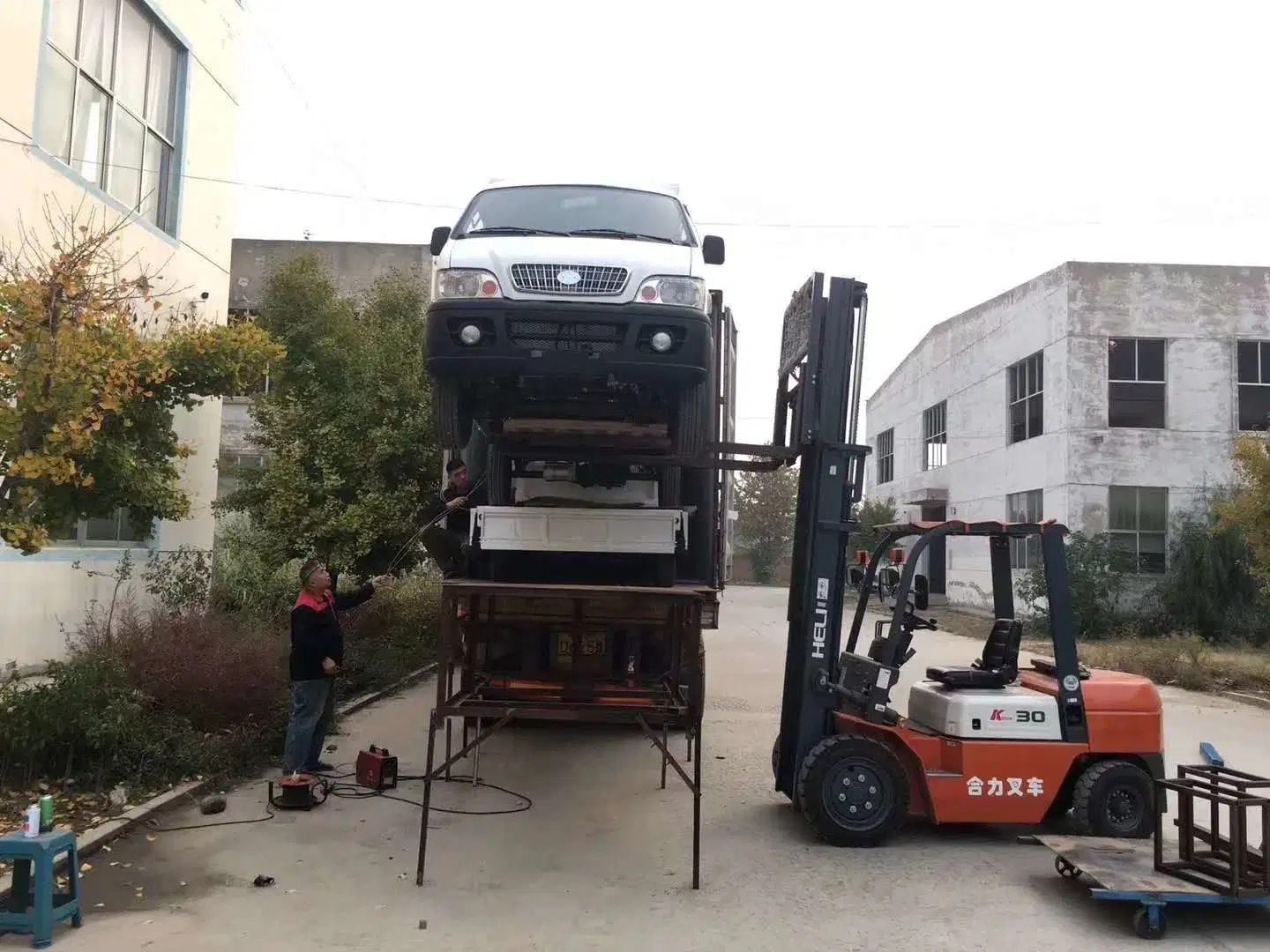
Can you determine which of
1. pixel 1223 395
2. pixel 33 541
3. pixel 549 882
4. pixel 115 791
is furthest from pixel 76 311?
pixel 1223 395

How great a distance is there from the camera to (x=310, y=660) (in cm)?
775

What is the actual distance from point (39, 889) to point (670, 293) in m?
4.56

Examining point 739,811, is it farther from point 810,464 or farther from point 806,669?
point 810,464

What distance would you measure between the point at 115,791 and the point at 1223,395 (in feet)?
79.6

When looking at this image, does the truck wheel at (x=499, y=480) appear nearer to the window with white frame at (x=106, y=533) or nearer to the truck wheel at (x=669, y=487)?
the truck wheel at (x=669, y=487)

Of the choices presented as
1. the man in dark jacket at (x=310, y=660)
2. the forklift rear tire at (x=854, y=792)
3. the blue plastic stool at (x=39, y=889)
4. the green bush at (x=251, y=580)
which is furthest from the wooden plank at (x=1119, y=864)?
the green bush at (x=251, y=580)

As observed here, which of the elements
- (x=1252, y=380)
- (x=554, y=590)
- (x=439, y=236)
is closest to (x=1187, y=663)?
(x=1252, y=380)

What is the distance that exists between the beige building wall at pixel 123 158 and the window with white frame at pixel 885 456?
31.2 meters

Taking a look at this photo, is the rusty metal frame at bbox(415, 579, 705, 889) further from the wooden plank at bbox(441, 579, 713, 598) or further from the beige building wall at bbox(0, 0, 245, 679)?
the beige building wall at bbox(0, 0, 245, 679)

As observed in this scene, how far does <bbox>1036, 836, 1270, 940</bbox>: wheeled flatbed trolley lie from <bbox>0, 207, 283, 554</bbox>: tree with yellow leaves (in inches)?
248

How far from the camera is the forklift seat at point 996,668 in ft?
23.5

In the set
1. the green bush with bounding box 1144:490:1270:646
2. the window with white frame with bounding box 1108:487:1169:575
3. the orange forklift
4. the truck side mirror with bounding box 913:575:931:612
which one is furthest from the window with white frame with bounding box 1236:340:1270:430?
the truck side mirror with bounding box 913:575:931:612

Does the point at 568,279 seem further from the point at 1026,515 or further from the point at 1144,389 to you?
the point at 1026,515

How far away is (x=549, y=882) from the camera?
596cm
